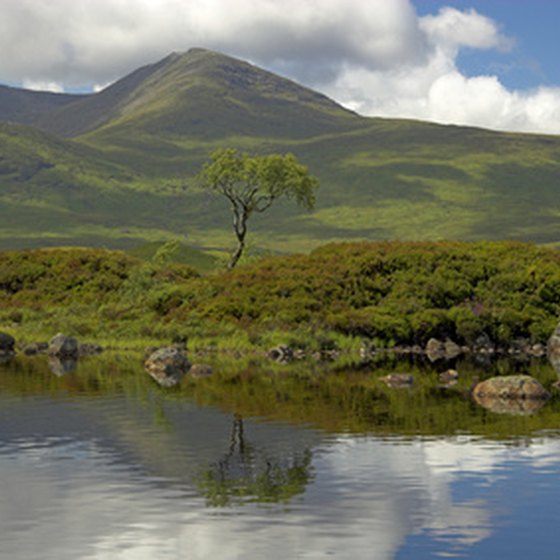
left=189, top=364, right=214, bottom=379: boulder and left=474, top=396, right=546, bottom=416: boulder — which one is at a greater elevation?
left=189, top=364, right=214, bottom=379: boulder

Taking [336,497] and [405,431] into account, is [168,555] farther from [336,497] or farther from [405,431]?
[405,431]

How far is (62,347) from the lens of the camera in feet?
235

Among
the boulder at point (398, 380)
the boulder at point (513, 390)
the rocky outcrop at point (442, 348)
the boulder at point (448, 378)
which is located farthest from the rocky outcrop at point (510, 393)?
the rocky outcrop at point (442, 348)

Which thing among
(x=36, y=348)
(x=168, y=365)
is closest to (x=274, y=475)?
(x=168, y=365)

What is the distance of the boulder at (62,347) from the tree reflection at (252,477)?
39202mm

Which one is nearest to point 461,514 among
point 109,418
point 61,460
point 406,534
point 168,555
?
point 406,534

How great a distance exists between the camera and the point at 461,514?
23.9m

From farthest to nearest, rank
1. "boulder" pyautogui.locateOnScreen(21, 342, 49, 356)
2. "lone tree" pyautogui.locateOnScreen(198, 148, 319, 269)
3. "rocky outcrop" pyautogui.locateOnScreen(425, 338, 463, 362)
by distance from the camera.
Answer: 1. "lone tree" pyautogui.locateOnScreen(198, 148, 319, 269)
2. "rocky outcrop" pyautogui.locateOnScreen(425, 338, 463, 362)
3. "boulder" pyautogui.locateOnScreen(21, 342, 49, 356)

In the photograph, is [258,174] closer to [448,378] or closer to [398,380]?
[448,378]

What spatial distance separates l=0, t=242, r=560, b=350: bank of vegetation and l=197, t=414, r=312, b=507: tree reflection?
134ft

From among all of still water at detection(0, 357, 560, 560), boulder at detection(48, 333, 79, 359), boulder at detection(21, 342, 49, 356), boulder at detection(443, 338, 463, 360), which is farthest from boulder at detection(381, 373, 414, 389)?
boulder at detection(21, 342, 49, 356)

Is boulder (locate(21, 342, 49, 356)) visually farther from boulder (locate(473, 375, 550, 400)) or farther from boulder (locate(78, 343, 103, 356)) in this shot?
boulder (locate(473, 375, 550, 400))

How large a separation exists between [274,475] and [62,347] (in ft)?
147

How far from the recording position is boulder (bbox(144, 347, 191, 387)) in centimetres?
5862
